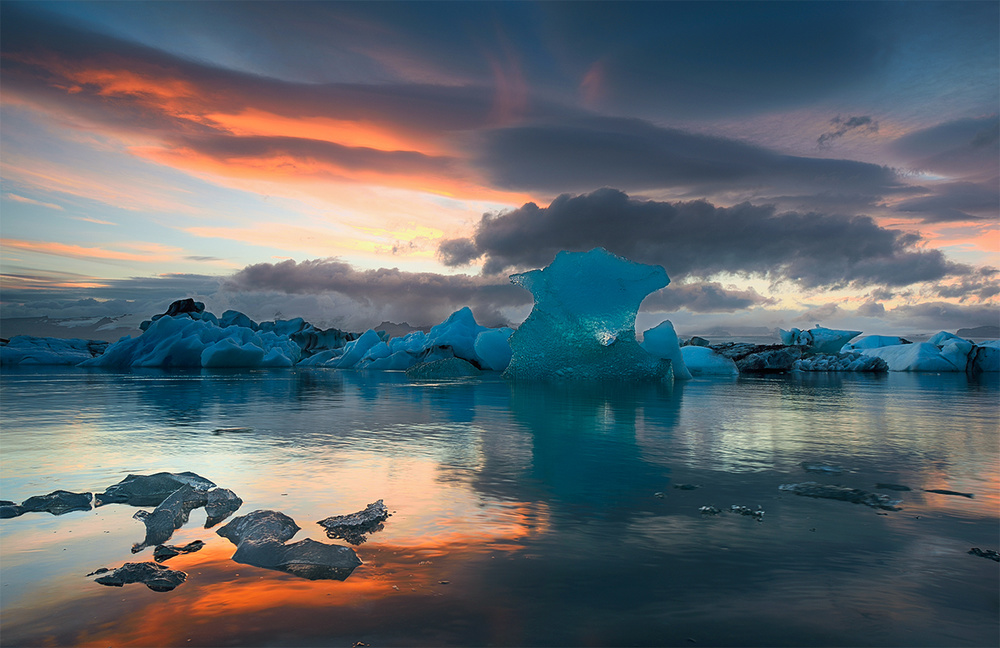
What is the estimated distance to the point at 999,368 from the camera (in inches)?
1379

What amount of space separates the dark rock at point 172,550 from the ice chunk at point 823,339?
51.3 m

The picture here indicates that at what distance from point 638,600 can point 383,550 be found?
1312mm

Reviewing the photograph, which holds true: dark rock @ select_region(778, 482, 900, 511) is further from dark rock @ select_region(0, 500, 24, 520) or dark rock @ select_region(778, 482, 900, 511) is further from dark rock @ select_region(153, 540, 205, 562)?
dark rock @ select_region(0, 500, 24, 520)

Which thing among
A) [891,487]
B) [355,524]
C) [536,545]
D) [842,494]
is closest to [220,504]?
[355,524]

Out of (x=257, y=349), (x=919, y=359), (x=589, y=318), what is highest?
(x=589, y=318)

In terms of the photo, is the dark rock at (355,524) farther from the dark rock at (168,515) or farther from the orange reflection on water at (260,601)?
the dark rock at (168,515)

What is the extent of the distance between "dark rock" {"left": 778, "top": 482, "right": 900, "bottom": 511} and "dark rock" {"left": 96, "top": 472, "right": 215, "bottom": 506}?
14.2 ft

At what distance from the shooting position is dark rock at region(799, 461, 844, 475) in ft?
16.9

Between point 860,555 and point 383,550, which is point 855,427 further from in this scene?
point 383,550

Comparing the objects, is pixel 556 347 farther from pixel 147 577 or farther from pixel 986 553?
pixel 147 577

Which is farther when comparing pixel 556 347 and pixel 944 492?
pixel 556 347

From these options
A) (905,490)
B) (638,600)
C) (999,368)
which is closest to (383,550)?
(638,600)

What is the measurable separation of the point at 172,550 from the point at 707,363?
32.1 meters

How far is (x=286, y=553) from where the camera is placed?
2900 mm
